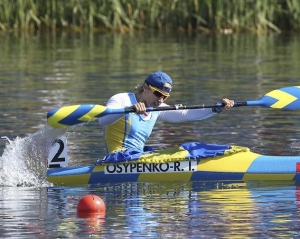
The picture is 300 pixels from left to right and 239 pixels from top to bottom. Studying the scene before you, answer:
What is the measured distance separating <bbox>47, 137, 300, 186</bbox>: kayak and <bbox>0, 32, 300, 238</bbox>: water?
152 millimetres

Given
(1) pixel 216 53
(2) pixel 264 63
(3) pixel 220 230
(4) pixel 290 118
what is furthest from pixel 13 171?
(1) pixel 216 53

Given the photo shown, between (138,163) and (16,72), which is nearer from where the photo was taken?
(138,163)

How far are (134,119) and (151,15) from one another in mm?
20347

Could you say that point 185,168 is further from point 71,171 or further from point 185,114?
point 71,171

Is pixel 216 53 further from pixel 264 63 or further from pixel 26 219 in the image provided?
pixel 26 219

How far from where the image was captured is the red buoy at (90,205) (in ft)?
38.4

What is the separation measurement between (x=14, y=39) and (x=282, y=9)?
763 centimetres

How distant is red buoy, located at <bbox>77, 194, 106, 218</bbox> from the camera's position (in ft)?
38.4

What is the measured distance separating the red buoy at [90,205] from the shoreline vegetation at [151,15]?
2038 cm

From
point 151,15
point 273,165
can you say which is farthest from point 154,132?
point 151,15

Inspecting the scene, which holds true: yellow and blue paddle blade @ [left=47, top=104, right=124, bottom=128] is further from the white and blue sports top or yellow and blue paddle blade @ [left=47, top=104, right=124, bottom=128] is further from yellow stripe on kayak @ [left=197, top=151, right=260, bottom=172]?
yellow stripe on kayak @ [left=197, top=151, right=260, bottom=172]

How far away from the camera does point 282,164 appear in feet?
44.9

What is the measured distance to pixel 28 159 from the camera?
14.2 m

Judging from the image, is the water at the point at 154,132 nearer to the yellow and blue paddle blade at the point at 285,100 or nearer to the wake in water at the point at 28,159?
the wake in water at the point at 28,159
